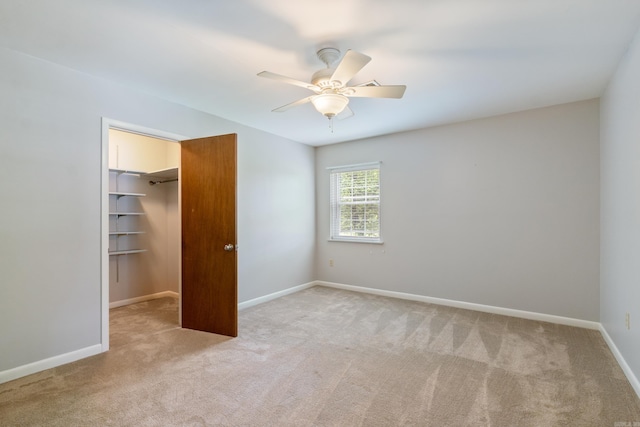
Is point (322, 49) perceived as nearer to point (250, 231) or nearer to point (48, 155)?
point (48, 155)

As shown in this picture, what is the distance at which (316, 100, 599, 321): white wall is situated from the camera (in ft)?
11.3

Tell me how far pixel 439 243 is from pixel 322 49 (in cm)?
305

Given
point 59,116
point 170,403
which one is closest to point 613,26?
point 170,403

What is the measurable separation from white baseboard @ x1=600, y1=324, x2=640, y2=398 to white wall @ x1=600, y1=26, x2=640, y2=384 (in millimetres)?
42

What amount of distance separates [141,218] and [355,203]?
324 cm

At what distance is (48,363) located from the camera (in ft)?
8.30

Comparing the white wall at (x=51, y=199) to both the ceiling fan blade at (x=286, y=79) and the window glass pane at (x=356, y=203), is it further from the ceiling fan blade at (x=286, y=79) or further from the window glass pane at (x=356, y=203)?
the window glass pane at (x=356, y=203)

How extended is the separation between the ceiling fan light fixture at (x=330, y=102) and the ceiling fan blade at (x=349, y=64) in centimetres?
19

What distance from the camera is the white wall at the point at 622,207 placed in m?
2.18

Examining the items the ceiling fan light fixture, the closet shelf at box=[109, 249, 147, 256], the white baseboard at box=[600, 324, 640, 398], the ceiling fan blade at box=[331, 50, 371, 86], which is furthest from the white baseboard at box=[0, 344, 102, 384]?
the white baseboard at box=[600, 324, 640, 398]

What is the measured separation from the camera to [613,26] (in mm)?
2074

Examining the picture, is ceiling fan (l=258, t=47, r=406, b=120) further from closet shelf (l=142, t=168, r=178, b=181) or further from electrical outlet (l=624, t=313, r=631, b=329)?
closet shelf (l=142, t=168, r=178, b=181)

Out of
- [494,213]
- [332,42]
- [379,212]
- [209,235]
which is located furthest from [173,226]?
[494,213]

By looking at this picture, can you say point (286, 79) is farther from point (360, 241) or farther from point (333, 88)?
point (360, 241)
